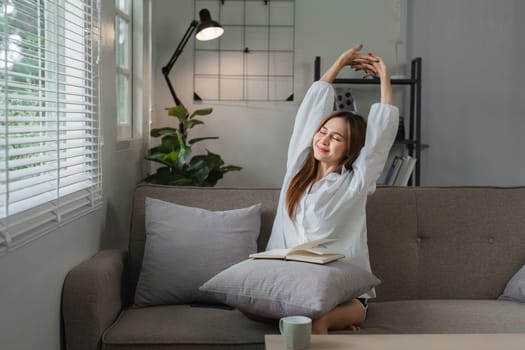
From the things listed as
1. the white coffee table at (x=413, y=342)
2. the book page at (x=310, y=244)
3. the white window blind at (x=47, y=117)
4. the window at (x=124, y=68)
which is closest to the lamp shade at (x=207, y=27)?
the window at (x=124, y=68)

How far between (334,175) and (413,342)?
832mm

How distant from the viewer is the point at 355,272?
222 centimetres

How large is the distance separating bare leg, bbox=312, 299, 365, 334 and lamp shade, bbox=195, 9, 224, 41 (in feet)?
6.07

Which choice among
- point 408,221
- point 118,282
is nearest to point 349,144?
point 408,221

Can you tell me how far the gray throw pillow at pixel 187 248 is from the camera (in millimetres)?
2541

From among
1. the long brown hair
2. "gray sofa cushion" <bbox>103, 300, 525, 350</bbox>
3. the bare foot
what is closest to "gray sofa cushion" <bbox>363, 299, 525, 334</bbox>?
"gray sofa cushion" <bbox>103, 300, 525, 350</bbox>

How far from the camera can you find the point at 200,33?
3.69 metres

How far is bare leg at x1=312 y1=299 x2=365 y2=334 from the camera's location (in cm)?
212

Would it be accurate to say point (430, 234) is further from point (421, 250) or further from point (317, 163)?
point (317, 163)

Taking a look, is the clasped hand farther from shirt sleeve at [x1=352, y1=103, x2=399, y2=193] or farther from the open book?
the open book

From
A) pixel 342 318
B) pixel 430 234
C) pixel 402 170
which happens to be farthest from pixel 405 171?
pixel 342 318

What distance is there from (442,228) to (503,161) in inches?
73.7

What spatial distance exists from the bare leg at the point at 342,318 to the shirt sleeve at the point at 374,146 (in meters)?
0.43

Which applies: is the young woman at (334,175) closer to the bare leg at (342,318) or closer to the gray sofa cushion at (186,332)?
the bare leg at (342,318)
